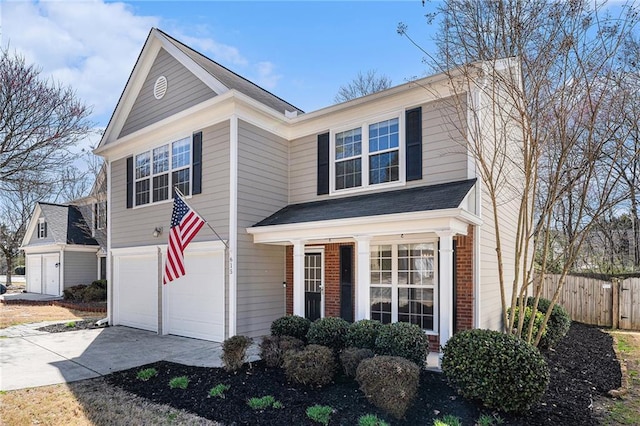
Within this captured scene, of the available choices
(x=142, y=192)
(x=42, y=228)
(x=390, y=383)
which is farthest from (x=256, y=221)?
(x=42, y=228)

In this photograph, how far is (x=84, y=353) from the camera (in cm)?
840

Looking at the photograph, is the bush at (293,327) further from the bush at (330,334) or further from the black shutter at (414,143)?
the black shutter at (414,143)

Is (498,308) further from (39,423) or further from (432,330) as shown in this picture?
(39,423)

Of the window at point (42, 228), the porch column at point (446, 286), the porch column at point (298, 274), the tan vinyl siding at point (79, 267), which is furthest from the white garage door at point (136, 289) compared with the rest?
the window at point (42, 228)

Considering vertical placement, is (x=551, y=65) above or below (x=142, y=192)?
above

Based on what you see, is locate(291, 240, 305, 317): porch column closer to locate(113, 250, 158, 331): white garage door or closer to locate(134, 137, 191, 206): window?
locate(134, 137, 191, 206): window

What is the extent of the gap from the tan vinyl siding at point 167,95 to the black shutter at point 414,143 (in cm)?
486

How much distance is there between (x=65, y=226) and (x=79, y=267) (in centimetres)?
271

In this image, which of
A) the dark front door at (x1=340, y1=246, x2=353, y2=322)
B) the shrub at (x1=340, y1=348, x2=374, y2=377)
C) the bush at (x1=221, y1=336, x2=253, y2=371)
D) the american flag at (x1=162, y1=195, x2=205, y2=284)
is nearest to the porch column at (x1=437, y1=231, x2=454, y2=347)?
the shrub at (x1=340, y1=348, x2=374, y2=377)

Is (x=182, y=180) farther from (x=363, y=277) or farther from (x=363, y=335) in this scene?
(x=363, y=335)

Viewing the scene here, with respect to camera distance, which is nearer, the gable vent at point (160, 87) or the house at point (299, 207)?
the house at point (299, 207)

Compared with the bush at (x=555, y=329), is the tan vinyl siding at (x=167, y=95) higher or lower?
higher

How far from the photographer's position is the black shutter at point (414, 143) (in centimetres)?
841

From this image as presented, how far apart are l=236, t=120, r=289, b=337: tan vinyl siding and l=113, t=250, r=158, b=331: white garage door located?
11.2ft
